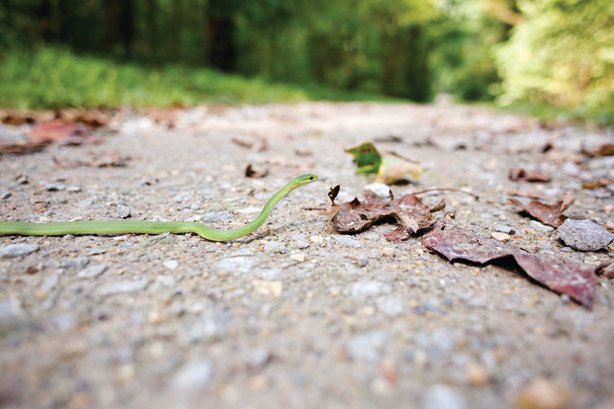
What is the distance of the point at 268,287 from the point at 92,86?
27.1 ft

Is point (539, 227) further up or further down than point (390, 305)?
further up

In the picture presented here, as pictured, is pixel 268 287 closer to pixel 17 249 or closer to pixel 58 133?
pixel 17 249

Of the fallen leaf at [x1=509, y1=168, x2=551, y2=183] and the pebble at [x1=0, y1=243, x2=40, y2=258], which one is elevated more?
the fallen leaf at [x1=509, y1=168, x2=551, y2=183]

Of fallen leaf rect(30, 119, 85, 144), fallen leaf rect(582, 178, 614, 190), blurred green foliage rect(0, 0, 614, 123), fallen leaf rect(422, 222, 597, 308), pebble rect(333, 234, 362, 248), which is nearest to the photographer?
fallen leaf rect(422, 222, 597, 308)

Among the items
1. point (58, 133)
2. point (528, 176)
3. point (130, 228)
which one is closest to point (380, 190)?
point (528, 176)

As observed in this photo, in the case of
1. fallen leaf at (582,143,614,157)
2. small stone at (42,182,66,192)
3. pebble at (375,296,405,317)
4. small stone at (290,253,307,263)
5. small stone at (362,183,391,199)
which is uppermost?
fallen leaf at (582,143,614,157)

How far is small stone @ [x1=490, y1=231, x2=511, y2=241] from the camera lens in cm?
208

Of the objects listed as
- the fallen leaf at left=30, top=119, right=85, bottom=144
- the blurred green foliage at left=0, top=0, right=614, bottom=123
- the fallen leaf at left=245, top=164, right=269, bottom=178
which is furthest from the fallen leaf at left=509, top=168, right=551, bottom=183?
the blurred green foliage at left=0, top=0, right=614, bottom=123

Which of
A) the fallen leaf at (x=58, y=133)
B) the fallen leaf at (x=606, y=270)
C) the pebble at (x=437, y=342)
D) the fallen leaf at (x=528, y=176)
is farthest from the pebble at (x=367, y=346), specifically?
the fallen leaf at (x=58, y=133)

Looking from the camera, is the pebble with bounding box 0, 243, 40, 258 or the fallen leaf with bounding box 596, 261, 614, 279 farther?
the pebble with bounding box 0, 243, 40, 258

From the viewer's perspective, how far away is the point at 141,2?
2192cm

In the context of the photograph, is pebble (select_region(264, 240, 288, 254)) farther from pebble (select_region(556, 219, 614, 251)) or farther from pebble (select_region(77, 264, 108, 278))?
pebble (select_region(556, 219, 614, 251))

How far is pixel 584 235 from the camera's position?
1995mm

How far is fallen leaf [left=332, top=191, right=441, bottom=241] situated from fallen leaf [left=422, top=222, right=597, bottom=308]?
4.0 inches
